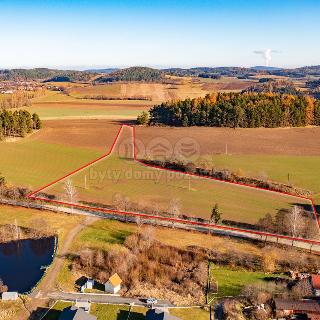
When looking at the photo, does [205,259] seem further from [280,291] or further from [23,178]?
[23,178]

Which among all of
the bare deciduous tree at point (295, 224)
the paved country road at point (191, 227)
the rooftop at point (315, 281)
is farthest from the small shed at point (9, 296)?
the bare deciduous tree at point (295, 224)

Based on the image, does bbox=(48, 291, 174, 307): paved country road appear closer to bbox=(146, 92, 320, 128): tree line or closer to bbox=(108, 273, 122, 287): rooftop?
bbox=(108, 273, 122, 287): rooftop

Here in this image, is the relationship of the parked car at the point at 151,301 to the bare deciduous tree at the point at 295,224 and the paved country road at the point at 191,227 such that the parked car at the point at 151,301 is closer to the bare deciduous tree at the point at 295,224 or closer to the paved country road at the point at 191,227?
the paved country road at the point at 191,227

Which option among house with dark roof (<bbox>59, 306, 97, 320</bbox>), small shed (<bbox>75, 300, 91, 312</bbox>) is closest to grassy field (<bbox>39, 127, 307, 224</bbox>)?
small shed (<bbox>75, 300, 91, 312</bbox>)

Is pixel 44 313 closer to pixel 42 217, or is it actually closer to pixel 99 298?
pixel 99 298

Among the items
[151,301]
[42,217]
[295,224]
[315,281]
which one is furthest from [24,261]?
[295,224]

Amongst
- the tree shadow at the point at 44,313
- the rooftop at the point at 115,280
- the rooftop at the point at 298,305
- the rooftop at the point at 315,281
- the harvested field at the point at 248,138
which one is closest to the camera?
the rooftop at the point at 298,305
